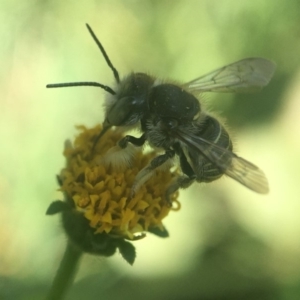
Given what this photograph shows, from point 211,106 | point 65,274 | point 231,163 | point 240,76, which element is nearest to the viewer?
point 231,163

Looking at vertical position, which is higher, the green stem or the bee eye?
the bee eye

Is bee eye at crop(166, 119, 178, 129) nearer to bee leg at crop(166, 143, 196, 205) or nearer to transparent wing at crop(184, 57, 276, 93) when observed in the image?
bee leg at crop(166, 143, 196, 205)

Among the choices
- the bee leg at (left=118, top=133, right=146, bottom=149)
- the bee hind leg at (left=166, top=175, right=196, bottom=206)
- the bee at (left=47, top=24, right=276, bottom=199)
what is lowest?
the bee hind leg at (left=166, top=175, right=196, bottom=206)

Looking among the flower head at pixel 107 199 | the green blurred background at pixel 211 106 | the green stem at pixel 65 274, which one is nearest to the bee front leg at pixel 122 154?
the flower head at pixel 107 199

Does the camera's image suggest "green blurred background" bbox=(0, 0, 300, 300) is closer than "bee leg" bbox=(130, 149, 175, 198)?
No

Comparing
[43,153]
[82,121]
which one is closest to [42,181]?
[43,153]

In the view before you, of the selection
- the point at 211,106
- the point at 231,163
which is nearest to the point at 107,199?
the point at 231,163

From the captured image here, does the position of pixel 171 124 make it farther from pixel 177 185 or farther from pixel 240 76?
pixel 240 76

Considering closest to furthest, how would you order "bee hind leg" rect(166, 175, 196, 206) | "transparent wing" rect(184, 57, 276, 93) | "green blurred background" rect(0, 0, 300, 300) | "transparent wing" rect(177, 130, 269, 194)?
"transparent wing" rect(177, 130, 269, 194) → "bee hind leg" rect(166, 175, 196, 206) → "transparent wing" rect(184, 57, 276, 93) → "green blurred background" rect(0, 0, 300, 300)

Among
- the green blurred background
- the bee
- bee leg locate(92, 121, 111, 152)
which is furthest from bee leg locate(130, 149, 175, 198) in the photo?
the green blurred background
